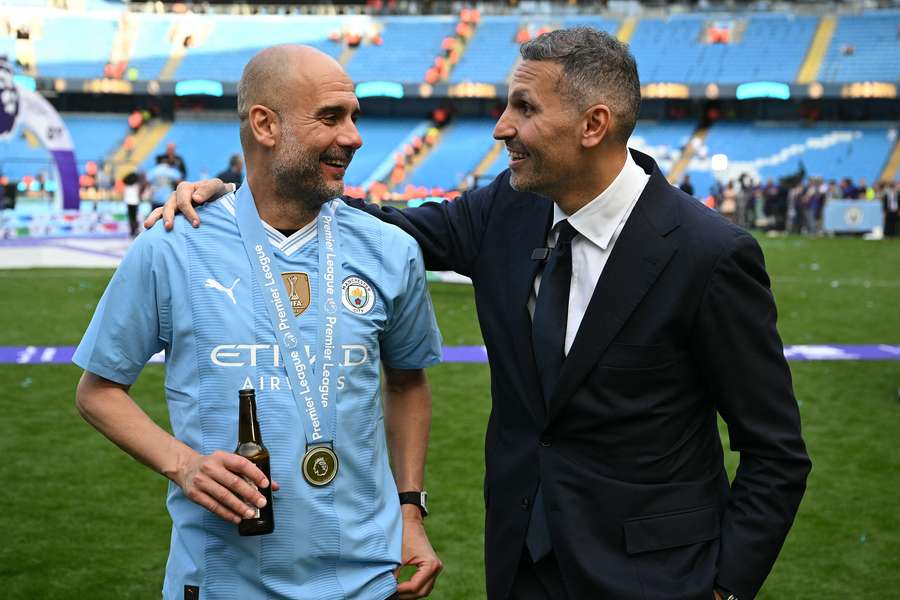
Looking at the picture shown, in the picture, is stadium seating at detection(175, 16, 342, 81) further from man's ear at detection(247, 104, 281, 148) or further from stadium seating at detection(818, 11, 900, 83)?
man's ear at detection(247, 104, 281, 148)

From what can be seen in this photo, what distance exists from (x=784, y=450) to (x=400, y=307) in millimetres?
970

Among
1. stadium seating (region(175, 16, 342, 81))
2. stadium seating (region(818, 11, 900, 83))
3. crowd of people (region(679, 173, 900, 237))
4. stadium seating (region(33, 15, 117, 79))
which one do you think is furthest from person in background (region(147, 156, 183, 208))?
stadium seating (region(818, 11, 900, 83))

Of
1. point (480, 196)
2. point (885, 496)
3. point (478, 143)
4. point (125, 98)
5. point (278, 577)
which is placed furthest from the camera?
point (125, 98)

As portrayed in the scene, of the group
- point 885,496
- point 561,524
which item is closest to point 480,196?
point 561,524

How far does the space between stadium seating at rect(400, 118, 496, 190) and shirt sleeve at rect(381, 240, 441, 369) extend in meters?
36.7

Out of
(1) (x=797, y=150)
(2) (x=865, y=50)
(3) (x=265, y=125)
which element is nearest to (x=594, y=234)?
(3) (x=265, y=125)

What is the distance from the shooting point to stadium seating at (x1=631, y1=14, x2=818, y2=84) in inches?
1654

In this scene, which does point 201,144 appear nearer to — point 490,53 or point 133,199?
point 490,53

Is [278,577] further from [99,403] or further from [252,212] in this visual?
[252,212]

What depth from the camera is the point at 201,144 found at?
146ft

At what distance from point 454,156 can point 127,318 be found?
40282 mm

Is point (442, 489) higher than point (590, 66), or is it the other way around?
point (590, 66)

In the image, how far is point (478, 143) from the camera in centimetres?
4312

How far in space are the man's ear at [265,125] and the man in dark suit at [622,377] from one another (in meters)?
0.20
